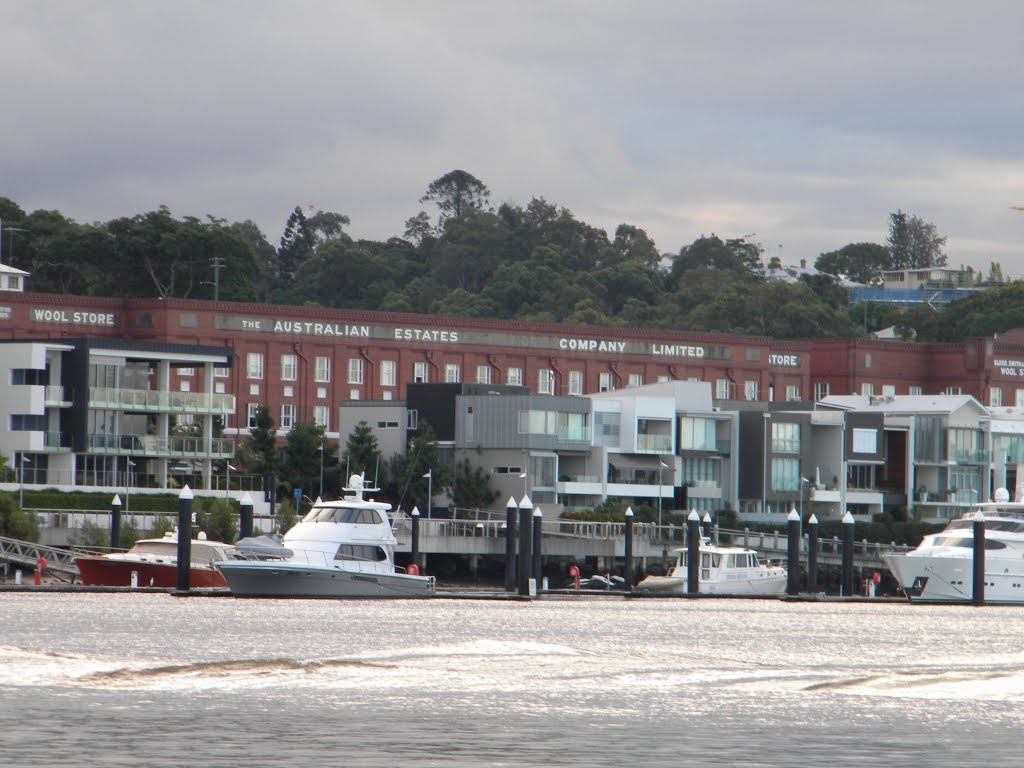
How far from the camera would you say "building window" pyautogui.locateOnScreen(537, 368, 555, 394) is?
158 m

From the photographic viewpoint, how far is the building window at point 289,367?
480 ft

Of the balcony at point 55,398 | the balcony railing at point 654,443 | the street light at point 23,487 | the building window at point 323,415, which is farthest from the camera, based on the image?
the building window at point 323,415

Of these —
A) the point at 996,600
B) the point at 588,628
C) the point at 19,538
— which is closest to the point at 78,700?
the point at 588,628

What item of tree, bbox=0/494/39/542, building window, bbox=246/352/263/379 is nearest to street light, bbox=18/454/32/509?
tree, bbox=0/494/39/542

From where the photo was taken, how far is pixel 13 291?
13738 cm

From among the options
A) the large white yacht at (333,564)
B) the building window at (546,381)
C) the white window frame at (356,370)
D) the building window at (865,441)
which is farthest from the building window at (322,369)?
the large white yacht at (333,564)

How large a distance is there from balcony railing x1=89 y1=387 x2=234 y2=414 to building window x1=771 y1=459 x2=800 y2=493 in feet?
126

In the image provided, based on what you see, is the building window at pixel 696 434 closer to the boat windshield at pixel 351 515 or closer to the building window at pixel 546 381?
the building window at pixel 546 381

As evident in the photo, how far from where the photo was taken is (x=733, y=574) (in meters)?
99.2

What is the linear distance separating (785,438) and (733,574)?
129 ft

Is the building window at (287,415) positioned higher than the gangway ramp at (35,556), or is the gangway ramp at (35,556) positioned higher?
the building window at (287,415)

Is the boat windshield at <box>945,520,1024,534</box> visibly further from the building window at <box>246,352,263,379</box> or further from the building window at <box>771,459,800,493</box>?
the building window at <box>246,352,263,379</box>

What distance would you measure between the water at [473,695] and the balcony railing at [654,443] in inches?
2747

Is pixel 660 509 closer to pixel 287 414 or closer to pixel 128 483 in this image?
pixel 128 483
